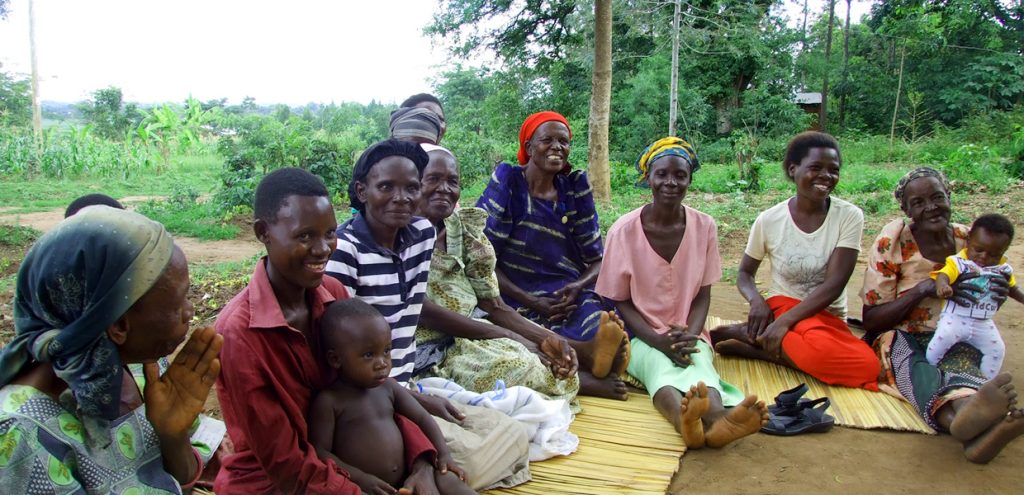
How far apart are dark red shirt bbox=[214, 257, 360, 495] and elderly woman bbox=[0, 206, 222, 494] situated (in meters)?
0.21

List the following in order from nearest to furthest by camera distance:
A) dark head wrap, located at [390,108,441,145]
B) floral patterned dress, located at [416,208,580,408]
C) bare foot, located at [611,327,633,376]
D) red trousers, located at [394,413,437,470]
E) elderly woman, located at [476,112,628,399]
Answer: red trousers, located at [394,413,437,470]
floral patterned dress, located at [416,208,580,408]
bare foot, located at [611,327,633,376]
elderly woman, located at [476,112,628,399]
dark head wrap, located at [390,108,441,145]

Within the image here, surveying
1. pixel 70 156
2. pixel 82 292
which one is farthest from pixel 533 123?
pixel 70 156

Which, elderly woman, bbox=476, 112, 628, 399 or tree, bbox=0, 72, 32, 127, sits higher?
tree, bbox=0, 72, 32, 127

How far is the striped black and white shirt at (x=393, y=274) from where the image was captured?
8.00 ft

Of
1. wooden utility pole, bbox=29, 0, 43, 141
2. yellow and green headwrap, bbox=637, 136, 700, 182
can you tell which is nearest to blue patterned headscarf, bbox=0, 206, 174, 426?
yellow and green headwrap, bbox=637, 136, 700, 182

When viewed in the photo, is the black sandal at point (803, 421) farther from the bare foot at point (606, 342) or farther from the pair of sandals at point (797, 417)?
the bare foot at point (606, 342)

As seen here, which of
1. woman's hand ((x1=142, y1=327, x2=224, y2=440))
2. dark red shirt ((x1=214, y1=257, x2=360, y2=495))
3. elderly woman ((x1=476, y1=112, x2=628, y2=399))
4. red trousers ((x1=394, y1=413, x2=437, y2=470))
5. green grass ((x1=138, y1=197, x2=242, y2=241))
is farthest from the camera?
green grass ((x1=138, y1=197, x2=242, y2=241))

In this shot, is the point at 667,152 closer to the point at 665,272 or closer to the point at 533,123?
the point at 665,272

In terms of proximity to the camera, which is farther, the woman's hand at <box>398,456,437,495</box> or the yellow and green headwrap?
the yellow and green headwrap

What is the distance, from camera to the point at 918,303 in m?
3.32

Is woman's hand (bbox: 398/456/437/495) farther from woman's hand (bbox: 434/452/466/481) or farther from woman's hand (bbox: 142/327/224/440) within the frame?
woman's hand (bbox: 142/327/224/440)

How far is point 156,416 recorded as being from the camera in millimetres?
1552

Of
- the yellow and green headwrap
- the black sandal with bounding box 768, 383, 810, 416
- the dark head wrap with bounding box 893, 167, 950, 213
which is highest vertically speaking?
the yellow and green headwrap

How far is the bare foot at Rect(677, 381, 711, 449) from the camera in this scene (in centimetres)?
259
